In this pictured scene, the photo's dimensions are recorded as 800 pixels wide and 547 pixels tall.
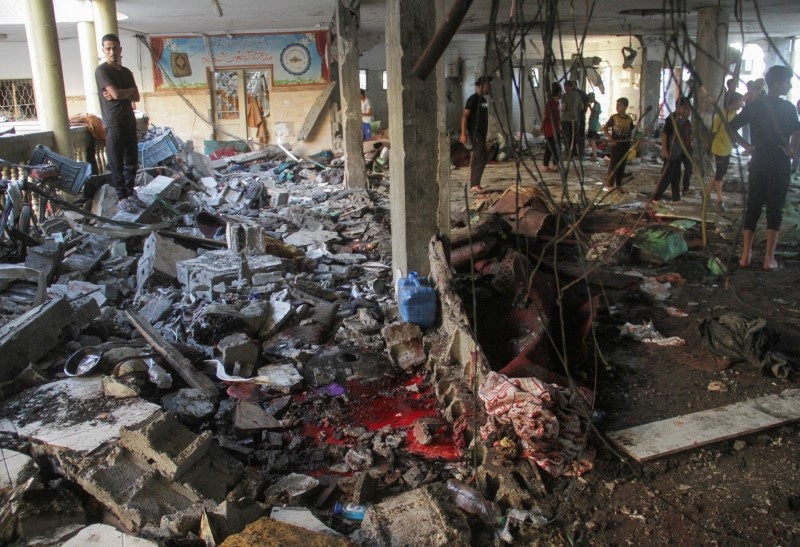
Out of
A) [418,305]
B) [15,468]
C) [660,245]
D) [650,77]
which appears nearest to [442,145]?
[418,305]

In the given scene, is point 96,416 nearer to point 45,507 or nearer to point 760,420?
point 45,507

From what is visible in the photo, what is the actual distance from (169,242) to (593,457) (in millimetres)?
5202

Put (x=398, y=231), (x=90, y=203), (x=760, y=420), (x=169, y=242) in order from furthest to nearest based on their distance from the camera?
1. (x=90, y=203)
2. (x=169, y=242)
3. (x=398, y=231)
4. (x=760, y=420)

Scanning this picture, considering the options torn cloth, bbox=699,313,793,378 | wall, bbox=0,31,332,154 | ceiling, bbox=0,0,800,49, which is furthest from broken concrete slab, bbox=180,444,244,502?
wall, bbox=0,31,332,154

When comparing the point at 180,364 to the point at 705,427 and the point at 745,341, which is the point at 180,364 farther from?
the point at 745,341

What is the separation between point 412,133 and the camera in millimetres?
5281

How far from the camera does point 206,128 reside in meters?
18.5

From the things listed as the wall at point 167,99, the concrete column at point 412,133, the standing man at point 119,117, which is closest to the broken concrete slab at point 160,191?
the standing man at point 119,117

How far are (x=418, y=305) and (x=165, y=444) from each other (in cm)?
250

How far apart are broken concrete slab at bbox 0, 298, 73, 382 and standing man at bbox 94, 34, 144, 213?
159 inches

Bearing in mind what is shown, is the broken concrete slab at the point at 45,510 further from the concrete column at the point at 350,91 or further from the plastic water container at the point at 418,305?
the concrete column at the point at 350,91

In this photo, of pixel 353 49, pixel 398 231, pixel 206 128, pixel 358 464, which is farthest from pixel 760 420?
pixel 206 128

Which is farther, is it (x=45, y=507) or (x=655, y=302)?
(x=655, y=302)

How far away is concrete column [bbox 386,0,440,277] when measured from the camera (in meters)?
5.07
